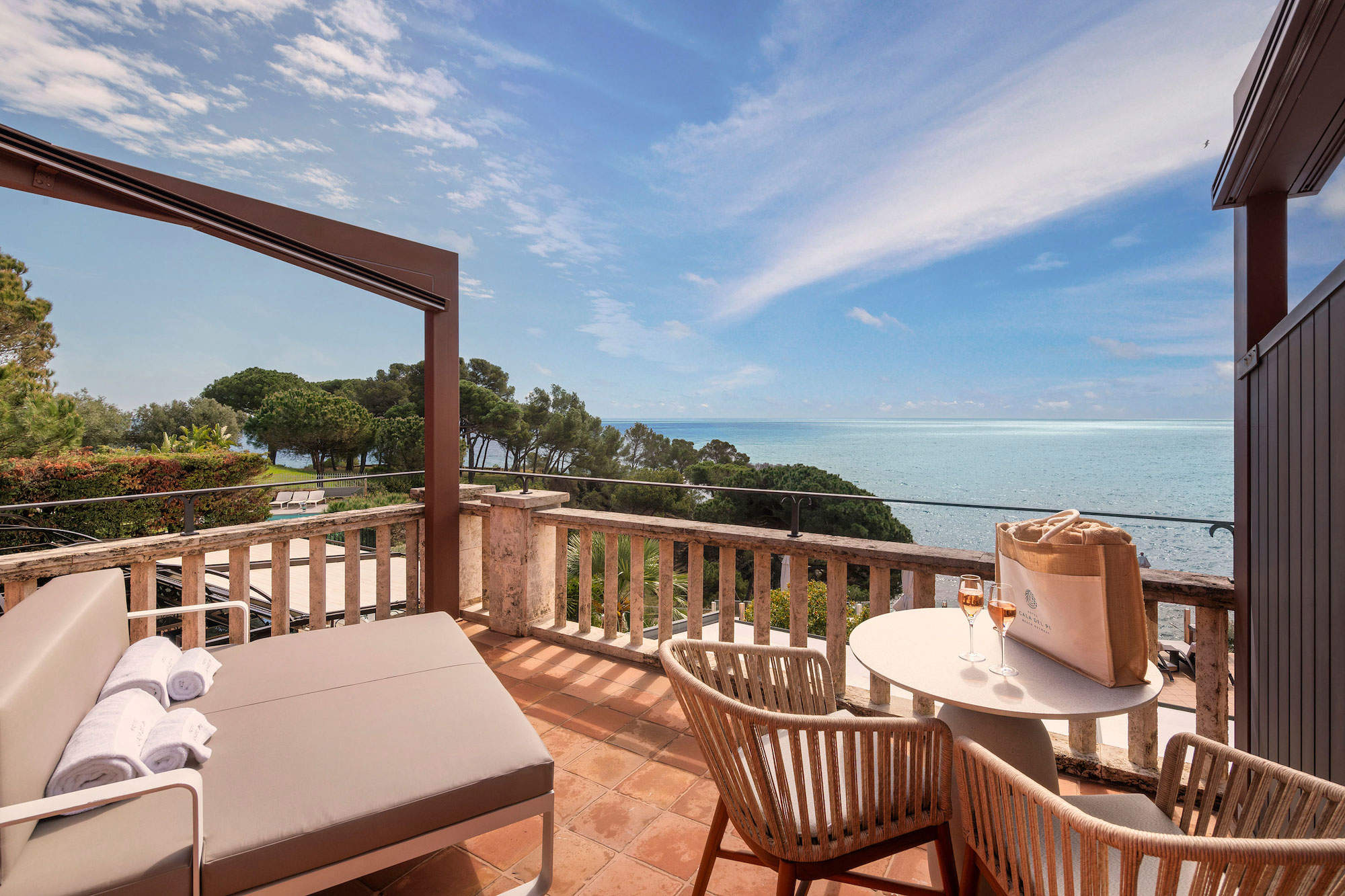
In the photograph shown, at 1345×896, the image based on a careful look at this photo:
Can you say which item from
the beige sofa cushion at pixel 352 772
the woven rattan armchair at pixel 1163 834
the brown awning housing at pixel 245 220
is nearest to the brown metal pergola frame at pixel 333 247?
the brown awning housing at pixel 245 220

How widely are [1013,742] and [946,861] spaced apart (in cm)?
29

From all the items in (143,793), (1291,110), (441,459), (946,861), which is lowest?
(946,861)

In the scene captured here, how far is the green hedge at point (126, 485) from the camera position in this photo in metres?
12.3

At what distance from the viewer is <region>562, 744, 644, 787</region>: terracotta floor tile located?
6.14 ft

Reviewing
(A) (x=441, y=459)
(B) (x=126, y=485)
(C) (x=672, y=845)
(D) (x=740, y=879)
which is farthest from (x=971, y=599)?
(B) (x=126, y=485)

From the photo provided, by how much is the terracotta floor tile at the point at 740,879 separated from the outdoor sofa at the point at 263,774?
1.47 ft

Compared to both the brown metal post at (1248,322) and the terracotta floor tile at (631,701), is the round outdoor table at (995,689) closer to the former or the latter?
the brown metal post at (1248,322)

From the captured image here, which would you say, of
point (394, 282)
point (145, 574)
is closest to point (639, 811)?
point (145, 574)

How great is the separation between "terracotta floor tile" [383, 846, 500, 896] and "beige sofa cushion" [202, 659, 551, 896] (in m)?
0.35

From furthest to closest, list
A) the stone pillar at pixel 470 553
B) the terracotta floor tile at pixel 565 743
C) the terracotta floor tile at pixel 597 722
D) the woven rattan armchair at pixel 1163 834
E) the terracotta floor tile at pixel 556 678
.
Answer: the stone pillar at pixel 470 553
the terracotta floor tile at pixel 556 678
the terracotta floor tile at pixel 597 722
the terracotta floor tile at pixel 565 743
the woven rattan armchair at pixel 1163 834

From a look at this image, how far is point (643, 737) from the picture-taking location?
2115 millimetres

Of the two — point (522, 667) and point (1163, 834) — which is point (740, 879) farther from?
point (522, 667)

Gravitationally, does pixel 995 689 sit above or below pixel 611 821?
above

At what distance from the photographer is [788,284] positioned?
3431 centimetres
